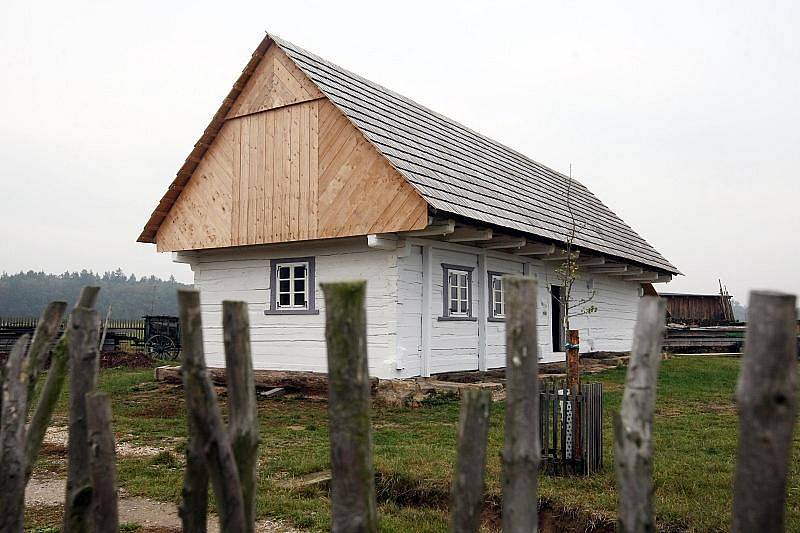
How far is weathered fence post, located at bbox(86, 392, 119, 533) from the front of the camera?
2959mm

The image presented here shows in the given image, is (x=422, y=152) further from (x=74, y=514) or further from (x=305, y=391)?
(x=74, y=514)

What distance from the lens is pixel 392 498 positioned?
6.15 m

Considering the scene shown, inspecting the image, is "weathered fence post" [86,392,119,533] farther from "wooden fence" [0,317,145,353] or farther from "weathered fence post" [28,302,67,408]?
"wooden fence" [0,317,145,353]

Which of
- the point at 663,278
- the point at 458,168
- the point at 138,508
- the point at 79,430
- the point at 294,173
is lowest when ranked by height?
the point at 138,508

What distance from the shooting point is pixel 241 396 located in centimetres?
286

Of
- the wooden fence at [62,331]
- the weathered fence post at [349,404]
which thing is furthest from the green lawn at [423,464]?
the wooden fence at [62,331]

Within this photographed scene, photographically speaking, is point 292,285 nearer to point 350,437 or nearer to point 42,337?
point 42,337

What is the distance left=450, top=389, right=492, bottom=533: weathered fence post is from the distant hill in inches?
2030

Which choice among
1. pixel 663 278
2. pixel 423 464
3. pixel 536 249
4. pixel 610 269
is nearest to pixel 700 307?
pixel 663 278

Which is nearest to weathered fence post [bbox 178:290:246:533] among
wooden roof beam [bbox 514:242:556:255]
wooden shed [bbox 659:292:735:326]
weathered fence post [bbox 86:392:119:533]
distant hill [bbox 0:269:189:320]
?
weathered fence post [bbox 86:392:119:533]

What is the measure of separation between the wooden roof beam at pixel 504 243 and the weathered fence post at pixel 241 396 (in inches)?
452

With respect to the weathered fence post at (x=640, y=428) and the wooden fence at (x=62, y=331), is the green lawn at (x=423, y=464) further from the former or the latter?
the wooden fence at (x=62, y=331)

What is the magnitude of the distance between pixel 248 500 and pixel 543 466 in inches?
171

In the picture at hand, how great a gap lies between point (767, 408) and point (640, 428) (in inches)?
22.1
